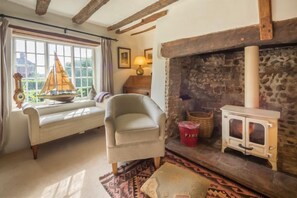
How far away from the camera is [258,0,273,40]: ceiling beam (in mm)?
1527

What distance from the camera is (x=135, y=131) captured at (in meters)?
1.80

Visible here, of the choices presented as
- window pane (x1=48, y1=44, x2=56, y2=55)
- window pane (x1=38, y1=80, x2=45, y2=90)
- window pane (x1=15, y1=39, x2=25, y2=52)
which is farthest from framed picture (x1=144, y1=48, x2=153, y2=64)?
window pane (x1=15, y1=39, x2=25, y2=52)

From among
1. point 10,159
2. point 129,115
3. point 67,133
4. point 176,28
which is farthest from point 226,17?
A: point 10,159

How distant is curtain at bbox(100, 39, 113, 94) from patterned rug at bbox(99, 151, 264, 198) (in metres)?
2.00

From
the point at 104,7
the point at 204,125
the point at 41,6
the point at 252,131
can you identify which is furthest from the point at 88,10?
the point at 252,131

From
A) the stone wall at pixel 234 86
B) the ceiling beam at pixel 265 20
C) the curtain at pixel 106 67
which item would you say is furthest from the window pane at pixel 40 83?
the ceiling beam at pixel 265 20

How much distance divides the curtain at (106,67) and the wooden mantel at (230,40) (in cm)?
146

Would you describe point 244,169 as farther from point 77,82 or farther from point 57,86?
point 77,82

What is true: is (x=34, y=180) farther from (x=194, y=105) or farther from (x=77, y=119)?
(x=194, y=105)

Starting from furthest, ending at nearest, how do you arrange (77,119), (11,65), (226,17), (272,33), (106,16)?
(106,16) < (77,119) < (11,65) < (226,17) < (272,33)

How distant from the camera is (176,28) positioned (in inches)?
96.0

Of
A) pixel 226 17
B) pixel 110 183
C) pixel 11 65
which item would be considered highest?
pixel 226 17

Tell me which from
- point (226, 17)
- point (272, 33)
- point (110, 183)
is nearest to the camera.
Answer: point (272, 33)

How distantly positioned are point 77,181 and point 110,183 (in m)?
0.37
